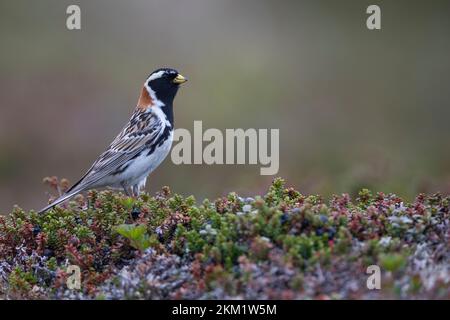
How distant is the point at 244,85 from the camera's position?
28062mm

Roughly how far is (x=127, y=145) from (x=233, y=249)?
459 cm

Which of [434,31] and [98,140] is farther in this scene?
[434,31]

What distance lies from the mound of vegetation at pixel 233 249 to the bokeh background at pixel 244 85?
23.9 ft

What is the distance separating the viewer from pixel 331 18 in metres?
35.2

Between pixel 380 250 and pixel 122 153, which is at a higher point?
pixel 122 153

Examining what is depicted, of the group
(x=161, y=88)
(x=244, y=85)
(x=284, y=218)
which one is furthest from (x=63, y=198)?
(x=244, y=85)

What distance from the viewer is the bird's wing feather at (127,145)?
37.3 feet

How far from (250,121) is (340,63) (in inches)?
311

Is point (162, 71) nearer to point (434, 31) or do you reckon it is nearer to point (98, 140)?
point (98, 140)

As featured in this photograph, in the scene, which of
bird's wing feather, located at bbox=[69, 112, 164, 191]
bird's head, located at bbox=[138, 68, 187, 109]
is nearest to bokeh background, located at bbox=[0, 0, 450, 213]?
bird's head, located at bbox=[138, 68, 187, 109]

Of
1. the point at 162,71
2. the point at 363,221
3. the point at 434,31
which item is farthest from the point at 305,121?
the point at 363,221

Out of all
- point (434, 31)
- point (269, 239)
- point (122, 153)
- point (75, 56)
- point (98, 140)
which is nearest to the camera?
point (269, 239)

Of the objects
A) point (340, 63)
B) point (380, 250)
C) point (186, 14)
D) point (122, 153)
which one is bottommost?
point (380, 250)

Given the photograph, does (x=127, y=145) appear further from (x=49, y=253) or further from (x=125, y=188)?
(x=49, y=253)
